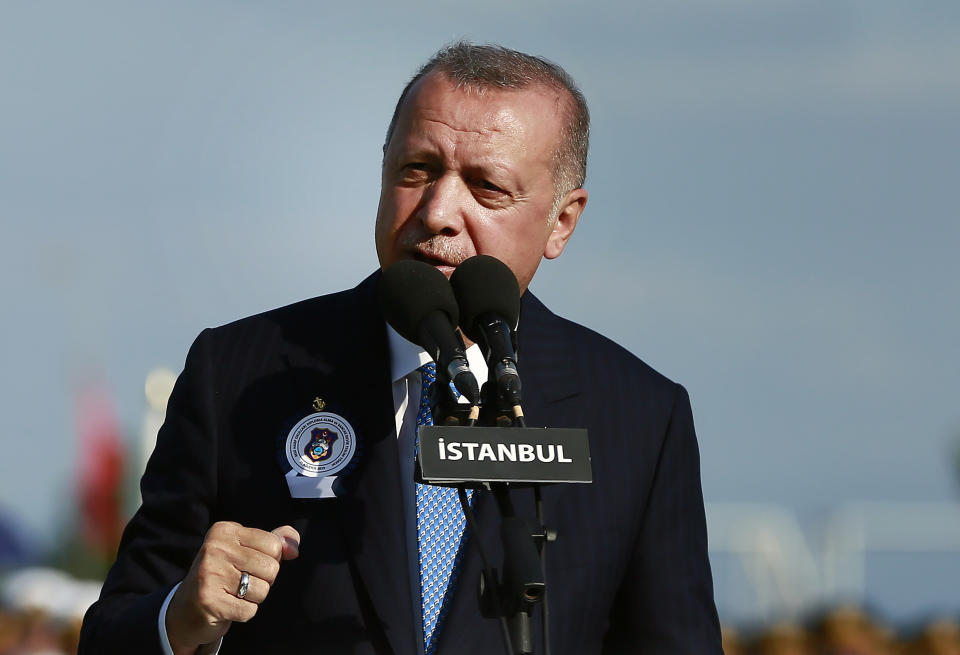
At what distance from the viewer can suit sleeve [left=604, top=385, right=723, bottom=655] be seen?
366 centimetres

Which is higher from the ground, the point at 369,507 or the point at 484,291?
the point at 484,291

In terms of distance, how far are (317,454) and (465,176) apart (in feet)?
2.51

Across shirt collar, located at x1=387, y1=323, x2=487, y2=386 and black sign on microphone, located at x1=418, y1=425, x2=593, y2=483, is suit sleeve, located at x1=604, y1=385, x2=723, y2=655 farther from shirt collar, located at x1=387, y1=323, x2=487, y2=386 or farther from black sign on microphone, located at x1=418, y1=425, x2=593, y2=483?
black sign on microphone, located at x1=418, y1=425, x2=593, y2=483

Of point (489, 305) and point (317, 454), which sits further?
point (317, 454)

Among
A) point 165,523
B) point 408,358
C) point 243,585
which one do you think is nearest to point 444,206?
point 408,358

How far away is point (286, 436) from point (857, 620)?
6.86 meters

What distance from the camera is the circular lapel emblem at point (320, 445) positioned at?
3.58 meters

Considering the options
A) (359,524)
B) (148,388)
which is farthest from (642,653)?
(148,388)

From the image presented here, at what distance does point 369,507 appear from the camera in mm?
3520

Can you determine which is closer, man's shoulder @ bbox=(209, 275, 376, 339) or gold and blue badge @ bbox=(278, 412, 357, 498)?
gold and blue badge @ bbox=(278, 412, 357, 498)

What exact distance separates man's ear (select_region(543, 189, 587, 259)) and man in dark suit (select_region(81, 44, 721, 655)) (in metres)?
0.01

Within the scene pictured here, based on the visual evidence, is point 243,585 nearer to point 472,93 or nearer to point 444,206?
Answer: point 444,206

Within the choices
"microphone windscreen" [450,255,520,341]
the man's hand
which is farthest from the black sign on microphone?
the man's hand

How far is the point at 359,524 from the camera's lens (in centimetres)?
350
